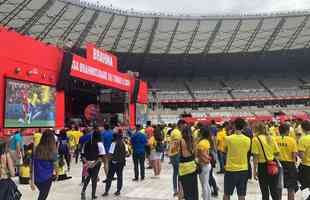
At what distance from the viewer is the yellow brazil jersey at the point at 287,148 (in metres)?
6.90

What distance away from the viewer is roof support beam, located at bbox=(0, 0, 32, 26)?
112 feet

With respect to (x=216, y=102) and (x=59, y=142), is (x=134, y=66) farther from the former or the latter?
(x=59, y=142)

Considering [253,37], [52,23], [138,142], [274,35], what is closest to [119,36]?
[52,23]

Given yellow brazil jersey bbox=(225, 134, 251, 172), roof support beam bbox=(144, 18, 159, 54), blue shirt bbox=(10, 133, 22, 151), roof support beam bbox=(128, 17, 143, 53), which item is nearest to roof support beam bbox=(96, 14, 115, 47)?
Answer: roof support beam bbox=(128, 17, 143, 53)

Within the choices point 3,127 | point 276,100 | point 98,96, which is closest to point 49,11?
point 98,96

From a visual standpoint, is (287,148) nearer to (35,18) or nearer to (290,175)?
(290,175)

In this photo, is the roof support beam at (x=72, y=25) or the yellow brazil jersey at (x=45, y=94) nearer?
the yellow brazil jersey at (x=45, y=94)

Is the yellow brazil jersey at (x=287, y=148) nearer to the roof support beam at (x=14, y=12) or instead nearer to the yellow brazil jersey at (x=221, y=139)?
the yellow brazil jersey at (x=221, y=139)

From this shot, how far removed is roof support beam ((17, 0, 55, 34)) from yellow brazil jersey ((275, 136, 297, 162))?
33249 mm

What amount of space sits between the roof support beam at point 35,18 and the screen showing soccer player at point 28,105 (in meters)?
22.2

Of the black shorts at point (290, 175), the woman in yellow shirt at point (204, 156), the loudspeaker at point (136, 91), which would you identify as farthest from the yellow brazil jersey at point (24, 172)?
the loudspeaker at point (136, 91)

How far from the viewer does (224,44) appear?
150ft

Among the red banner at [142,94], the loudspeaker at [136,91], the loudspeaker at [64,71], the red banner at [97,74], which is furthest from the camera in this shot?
the red banner at [142,94]

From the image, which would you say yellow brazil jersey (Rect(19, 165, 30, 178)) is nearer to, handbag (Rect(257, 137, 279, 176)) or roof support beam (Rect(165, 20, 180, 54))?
handbag (Rect(257, 137, 279, 176))
